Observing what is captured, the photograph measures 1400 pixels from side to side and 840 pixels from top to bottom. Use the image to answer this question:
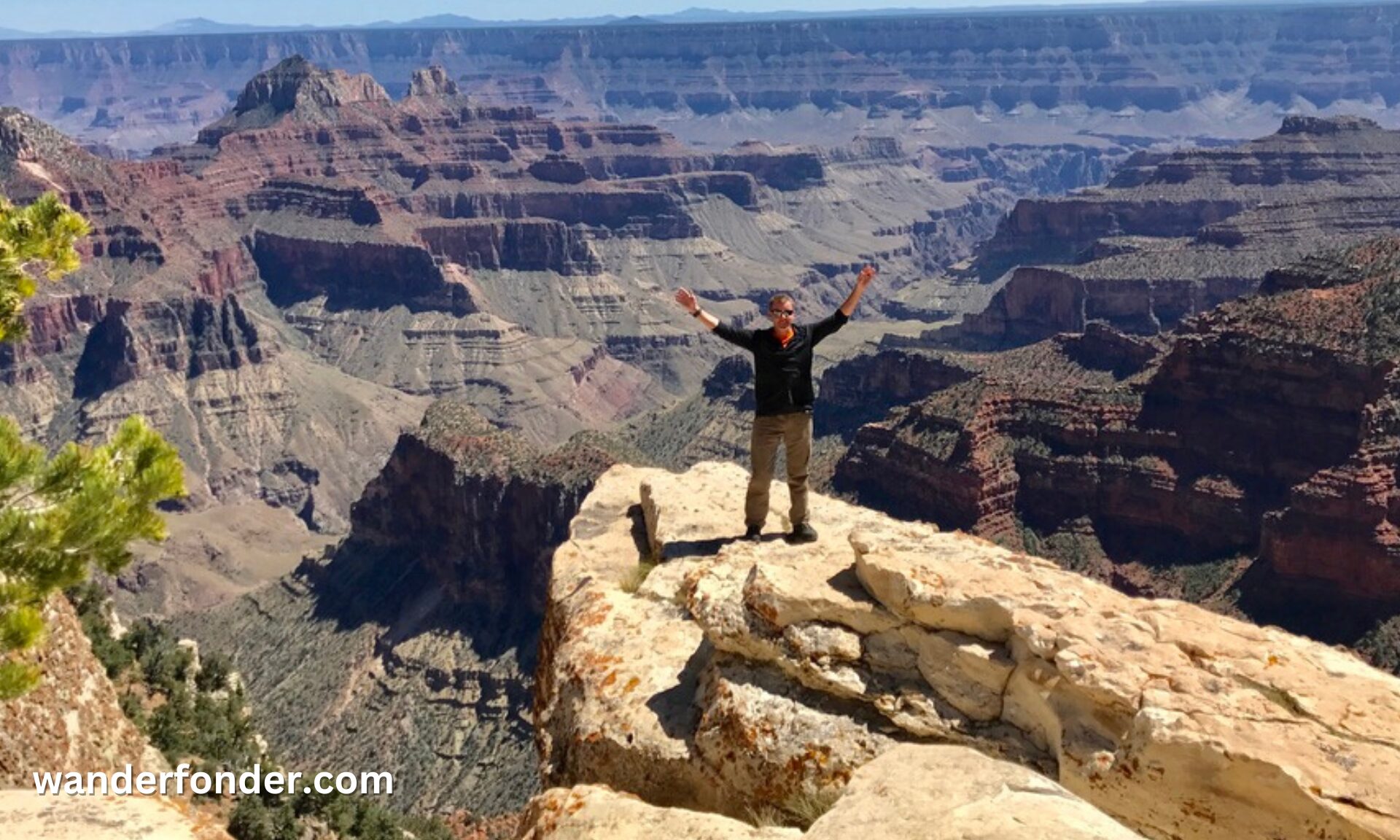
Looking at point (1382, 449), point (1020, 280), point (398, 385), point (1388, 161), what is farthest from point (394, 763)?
point (1388, 161)

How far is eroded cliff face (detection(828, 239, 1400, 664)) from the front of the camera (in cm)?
5566

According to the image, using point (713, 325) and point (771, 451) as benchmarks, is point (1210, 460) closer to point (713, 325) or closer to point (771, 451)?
point (771, 451)

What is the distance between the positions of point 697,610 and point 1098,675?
4715mm

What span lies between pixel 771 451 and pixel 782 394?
1.01m

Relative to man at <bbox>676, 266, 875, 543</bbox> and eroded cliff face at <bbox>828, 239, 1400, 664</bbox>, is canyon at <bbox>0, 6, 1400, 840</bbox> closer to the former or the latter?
eroded cliff face at <bbox>828, 239, 1400, 664</bbox>

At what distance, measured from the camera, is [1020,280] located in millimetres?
154375

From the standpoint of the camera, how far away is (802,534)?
17.7m

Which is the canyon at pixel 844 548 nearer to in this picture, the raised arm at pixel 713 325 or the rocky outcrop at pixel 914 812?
the rocky outcrop at pixel 914 812

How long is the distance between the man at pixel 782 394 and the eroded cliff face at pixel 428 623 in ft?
139

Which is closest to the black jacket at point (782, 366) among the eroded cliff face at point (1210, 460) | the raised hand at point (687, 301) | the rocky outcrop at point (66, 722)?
the raised hand at point (687, 301)

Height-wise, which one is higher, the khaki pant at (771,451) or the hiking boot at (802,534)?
the khaki pant at (771,451)

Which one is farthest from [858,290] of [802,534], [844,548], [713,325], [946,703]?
[946,703]

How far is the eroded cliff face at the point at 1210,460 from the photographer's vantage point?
55656mm

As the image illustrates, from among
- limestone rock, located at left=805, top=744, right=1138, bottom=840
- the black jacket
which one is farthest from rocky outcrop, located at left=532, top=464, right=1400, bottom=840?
the black jacket
